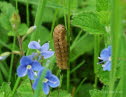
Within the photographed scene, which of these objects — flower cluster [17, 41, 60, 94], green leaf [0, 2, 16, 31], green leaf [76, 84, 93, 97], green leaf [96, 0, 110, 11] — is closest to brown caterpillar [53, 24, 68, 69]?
flower cluster [17, 41, 60, 94]

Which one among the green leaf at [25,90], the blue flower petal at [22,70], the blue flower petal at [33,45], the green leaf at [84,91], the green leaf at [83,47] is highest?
the blue flower petal at [33,45]

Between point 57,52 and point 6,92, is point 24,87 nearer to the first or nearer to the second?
point 6,92

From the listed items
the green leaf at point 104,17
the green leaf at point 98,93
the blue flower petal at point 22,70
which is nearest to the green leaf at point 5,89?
the blue flower petal at point 22,70

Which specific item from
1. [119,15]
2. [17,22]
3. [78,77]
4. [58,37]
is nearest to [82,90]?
[78,77]

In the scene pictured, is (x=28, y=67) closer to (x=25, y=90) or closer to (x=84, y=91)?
(x=25, y=90)

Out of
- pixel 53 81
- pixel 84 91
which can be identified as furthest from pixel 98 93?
pixel 84 91

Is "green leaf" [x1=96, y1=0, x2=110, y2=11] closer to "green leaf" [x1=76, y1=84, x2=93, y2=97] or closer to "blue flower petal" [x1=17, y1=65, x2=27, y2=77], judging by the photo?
"blue flower petal" [x1=17, y1=65, x2=27, y2=77]

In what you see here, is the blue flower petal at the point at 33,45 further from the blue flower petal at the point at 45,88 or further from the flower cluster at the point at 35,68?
the blue flower petal at the point at 45,88
